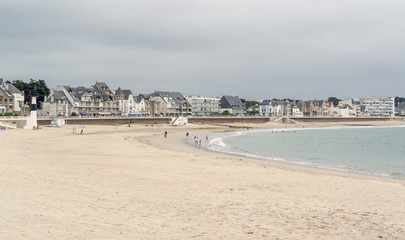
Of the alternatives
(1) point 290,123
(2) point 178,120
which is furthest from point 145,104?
(1) point 290,123

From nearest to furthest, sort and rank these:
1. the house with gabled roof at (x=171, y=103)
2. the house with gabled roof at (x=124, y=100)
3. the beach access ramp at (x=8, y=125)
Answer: the beach access ramp at (x=8, y=125) → the house with gabled roof at (x=124, y=100) → the house with gabled roof at (x=171, y=103)

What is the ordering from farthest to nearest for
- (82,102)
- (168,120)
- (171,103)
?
(171,103), (82,102), (168,120)

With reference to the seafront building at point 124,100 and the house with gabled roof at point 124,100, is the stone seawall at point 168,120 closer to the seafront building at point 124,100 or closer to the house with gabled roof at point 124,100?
the seafront building at point 124,100

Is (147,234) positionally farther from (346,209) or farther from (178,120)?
(178,120)

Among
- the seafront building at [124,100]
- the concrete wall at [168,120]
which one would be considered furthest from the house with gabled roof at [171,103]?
the concrete wall at [168,120]

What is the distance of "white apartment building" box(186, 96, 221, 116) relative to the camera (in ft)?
487

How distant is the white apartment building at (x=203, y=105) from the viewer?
148 metres

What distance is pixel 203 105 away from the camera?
15212 cm

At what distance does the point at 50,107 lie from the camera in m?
97.0

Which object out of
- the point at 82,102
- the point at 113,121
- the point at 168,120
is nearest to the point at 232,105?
the point at 168,120

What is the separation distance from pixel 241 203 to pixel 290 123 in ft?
396

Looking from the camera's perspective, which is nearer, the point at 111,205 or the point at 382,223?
the point at 382,223

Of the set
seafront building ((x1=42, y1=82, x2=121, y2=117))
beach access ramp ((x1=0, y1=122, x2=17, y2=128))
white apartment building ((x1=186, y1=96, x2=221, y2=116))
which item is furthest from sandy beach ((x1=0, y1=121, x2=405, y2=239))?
white apartment building ((x1=186, y1=96, x2=221, y2=116))

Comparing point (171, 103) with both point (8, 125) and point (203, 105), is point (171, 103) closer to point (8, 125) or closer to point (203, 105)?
point (203, 105)
